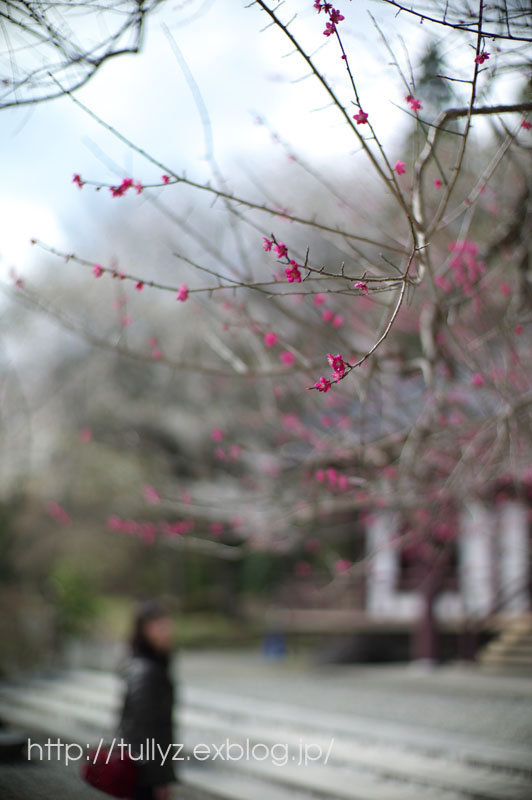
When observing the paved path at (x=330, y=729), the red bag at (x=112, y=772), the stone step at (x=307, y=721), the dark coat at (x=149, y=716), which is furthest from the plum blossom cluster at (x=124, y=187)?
the stone step at (x=307, y=721)

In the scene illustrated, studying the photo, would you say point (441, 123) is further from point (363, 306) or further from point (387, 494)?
point (363, 306)

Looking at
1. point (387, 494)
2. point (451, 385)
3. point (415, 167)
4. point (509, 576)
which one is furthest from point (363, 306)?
point (509, 576)

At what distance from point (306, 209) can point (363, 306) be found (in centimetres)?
548

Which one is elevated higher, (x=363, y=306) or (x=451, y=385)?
(x=363, y=306)

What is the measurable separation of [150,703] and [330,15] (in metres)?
3.52

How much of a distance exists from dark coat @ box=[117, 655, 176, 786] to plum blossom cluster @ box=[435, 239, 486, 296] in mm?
2890

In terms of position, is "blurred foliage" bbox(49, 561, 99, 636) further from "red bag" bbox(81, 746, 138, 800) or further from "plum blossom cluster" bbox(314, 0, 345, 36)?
"plum blossom cluster" bbox(314, 0, 345, 36)

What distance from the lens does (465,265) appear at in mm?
5488

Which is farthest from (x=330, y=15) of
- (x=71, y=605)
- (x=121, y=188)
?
(x=71, y=605)

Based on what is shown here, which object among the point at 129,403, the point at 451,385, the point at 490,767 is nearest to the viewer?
the point at 490,767

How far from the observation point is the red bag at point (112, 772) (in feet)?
12.2

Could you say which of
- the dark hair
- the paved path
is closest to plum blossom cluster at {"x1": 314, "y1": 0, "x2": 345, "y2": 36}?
the dark hair

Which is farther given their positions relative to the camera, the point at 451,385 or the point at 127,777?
the point at 451,385

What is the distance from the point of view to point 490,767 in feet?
19.3
